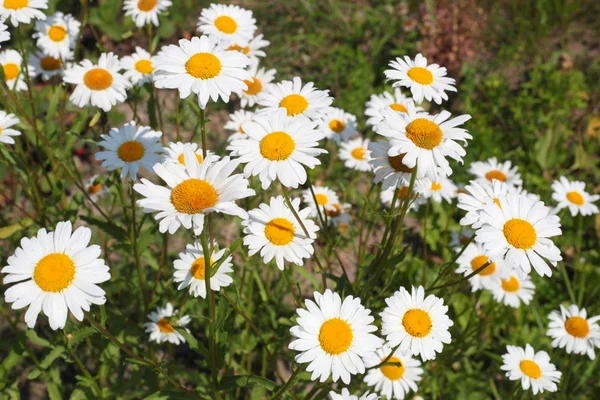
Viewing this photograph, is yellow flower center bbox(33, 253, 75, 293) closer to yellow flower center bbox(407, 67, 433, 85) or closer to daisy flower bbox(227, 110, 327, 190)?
daisy flower bbox(227, 110, 327, 190)

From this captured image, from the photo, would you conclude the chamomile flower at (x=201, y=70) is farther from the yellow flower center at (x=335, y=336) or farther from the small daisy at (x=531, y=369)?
the small daisy at (x=531, y=369)

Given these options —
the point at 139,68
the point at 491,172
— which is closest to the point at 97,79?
the point at 139,68

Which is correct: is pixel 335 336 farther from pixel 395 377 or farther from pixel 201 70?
pixel 201 70

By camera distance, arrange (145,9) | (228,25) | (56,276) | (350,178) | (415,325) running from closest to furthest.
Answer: (56,276) < (415,325) < (228,25) < (145,9) < (350,178)

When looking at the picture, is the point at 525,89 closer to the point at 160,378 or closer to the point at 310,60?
the point at 310,60

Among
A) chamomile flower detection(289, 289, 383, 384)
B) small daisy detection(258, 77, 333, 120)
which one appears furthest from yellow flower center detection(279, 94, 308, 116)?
chamomile flower detection(289, 289, 383, 384)

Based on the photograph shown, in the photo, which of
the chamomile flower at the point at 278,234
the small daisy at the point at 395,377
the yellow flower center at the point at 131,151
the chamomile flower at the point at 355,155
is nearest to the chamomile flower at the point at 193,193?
the chamomile flower at the point at 278,234
